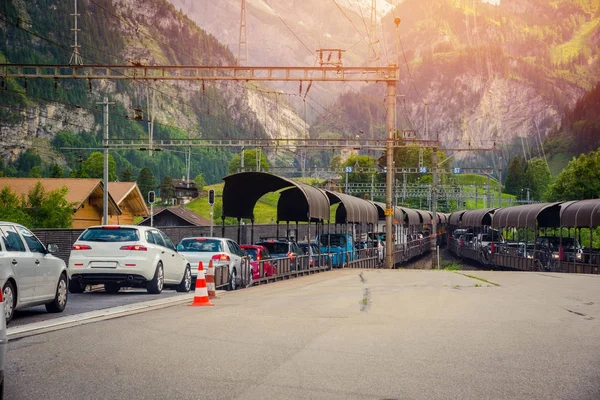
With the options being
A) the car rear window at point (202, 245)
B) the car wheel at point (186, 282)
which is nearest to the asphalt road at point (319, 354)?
the car wheel at point (186, 282)

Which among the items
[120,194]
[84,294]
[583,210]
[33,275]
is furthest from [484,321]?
[120,194]

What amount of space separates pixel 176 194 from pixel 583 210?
136165mm

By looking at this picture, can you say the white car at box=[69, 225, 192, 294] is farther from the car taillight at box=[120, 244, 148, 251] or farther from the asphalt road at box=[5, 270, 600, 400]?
the asphalt road at box=[5, 270, 600, 400]

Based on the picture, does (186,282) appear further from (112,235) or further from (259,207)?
(259,207)

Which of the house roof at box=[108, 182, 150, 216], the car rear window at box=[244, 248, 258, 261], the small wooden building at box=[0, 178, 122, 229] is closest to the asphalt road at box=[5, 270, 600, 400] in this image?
the car rear window at box=[244, 248, 258, 261]

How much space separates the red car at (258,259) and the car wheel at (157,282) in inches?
263

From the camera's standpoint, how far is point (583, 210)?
144 feet

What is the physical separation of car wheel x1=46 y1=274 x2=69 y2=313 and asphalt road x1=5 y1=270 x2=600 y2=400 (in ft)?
6.07

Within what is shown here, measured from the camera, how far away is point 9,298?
14.2 metres

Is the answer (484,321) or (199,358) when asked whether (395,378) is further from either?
(484,321)

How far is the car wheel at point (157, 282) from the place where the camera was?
876 inches

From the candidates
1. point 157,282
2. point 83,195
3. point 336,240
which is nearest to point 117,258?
point 157,282

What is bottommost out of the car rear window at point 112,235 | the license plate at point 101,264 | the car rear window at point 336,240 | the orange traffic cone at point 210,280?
the orange traffic cone at point 210,280

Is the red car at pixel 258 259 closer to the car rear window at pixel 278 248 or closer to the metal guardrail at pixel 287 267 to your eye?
the metal guardrail at pixel 287 267
